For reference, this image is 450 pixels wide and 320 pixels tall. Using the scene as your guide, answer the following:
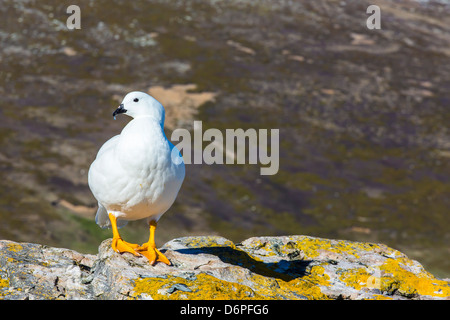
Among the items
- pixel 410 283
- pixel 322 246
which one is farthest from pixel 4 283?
pixel 410 283

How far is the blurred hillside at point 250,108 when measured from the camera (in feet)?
90.9

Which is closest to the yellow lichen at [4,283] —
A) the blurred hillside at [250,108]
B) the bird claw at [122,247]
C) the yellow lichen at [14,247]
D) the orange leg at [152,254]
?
the yellow lichen at [14,247]

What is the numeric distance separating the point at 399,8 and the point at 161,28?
88.1 ft

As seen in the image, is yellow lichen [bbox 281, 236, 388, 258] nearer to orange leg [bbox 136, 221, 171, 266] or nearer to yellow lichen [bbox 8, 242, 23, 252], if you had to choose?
orange leg [bbox 136, 221, 171, 266]

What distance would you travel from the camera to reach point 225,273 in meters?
7.71

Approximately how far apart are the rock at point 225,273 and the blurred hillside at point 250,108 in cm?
1502

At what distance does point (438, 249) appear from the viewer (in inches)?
1043

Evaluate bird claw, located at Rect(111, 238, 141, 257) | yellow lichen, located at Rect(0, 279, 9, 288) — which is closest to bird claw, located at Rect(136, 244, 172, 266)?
bird claw, located at Rect(111, 238, 141, 257)

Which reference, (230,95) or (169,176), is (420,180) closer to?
(230,95)

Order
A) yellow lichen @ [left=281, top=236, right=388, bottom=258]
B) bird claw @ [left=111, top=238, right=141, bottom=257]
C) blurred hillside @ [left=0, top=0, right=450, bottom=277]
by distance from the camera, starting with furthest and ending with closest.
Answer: blurred hillside @ [left=0, top=0, right=450, bottom=277] → yellow lichen @ [left=281, top=236, right=388, bottom=258] → bird claw @ [left=111, top=238, right=141, bottom=257]

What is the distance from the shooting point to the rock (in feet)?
23.0

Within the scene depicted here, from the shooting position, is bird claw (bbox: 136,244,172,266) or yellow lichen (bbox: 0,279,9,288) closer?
yellow lichen (bbox: 0,279,9,288)

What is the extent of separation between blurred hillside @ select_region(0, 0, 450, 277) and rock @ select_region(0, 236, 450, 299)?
15.0 meters

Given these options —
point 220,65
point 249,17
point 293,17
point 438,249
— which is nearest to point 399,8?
point 293,17
